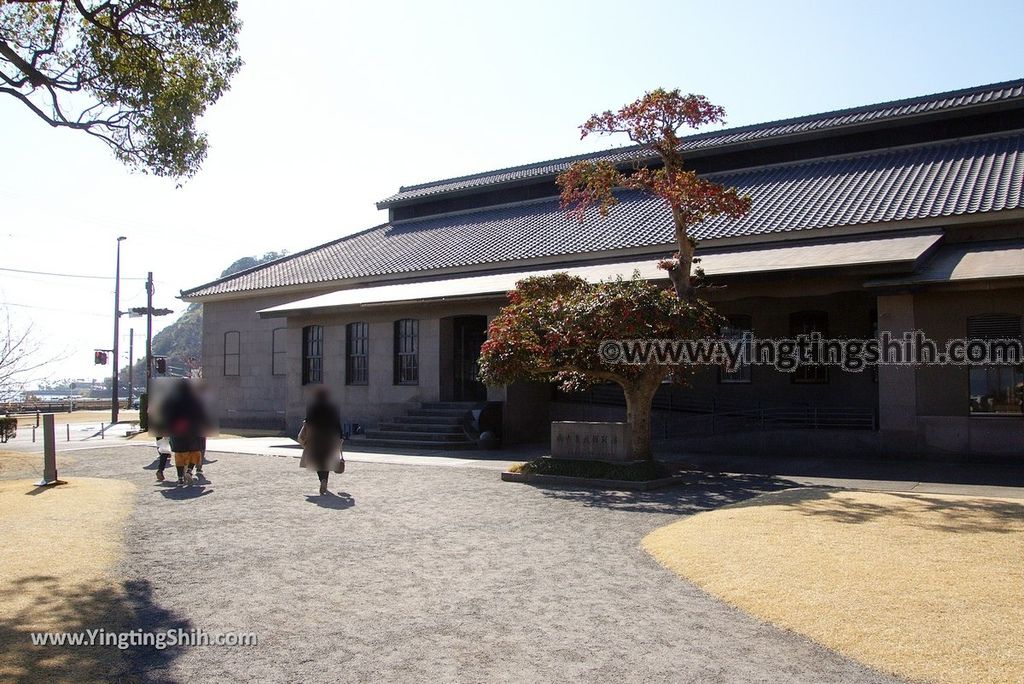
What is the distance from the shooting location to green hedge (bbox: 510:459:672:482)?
41.7 ft

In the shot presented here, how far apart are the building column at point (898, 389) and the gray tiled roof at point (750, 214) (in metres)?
3.50

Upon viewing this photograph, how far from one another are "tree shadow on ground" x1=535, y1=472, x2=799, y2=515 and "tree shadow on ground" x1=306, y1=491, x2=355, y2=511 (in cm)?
292

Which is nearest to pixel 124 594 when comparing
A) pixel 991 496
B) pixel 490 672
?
pixel 490 672

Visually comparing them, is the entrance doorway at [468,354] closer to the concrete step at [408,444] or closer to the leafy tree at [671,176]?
the concrete step at [408,444]

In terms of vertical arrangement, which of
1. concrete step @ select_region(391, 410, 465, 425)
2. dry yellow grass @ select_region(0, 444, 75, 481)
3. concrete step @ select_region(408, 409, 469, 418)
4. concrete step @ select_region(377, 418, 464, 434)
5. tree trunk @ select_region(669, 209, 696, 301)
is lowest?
dry yellow grass @ select_region(0, 444, 75, 481)

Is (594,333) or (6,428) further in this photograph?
(6,428)

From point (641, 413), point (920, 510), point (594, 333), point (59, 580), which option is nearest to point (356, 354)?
point (641, 413)

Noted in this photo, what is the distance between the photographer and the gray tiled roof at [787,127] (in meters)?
21.8

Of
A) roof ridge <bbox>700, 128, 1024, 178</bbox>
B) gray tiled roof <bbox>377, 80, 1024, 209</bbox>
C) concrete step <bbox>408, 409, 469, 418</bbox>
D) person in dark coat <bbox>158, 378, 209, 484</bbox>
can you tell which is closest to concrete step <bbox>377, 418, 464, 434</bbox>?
concrete step <bbox>408, 409, 469, 418</bbox>

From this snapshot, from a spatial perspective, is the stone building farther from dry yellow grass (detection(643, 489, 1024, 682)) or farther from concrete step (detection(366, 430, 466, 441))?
dry yellow grass (detection(643, 489, 1024, 682))

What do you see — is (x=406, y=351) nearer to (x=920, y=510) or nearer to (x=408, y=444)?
(x=408, y=444)

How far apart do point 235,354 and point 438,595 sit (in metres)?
26.1

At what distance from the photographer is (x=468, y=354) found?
22484 mm

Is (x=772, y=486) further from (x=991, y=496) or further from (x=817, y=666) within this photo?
(x=817, y=666)
